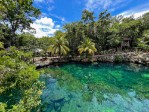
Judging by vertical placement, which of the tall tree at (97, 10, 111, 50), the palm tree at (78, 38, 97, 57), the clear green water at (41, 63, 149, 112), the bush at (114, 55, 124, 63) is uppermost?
the tall tree at (97, 10, 111, 50)

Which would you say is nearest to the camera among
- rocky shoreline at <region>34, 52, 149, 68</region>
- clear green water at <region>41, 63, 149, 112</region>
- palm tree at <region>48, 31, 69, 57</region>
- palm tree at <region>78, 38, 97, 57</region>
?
clear green water at <region>41, 63, 149, 112</region>

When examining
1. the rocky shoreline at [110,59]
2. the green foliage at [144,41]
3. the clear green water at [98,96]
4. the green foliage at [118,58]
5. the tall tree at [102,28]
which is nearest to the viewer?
the clear green water at [98,96]

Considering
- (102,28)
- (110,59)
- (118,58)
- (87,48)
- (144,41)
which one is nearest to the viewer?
(87,48)

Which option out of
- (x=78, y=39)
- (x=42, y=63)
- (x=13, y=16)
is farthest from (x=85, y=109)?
(x=78, y=39)

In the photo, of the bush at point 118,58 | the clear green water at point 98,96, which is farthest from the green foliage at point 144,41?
the clear green water at point 98,96

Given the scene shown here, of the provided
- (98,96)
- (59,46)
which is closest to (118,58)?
(59,46)

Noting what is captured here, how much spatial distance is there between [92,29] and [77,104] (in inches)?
1017

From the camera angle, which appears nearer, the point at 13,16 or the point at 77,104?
the point at 77,104

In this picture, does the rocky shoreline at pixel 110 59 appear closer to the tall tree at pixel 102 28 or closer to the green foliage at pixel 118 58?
the green foliage at pixel 118 58

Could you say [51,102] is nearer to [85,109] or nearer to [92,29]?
[85,109]

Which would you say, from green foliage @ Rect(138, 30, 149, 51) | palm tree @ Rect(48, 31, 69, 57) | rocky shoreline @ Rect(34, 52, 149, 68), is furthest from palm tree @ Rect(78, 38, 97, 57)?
green foliage @ Rect(138, 30, 149, 51)

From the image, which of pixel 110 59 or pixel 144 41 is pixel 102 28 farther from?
pixel 144 41

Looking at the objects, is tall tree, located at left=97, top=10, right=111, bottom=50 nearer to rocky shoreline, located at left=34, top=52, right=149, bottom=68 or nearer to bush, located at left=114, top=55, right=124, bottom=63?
rocky shoreline, located at left=34, top=52, right=149, bottom=68

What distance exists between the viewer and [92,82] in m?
18.0
